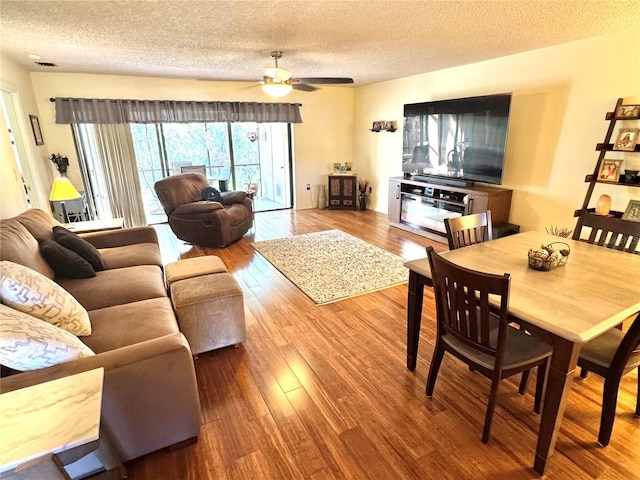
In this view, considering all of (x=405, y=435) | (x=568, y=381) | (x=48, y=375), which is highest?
(x=48, y=375)

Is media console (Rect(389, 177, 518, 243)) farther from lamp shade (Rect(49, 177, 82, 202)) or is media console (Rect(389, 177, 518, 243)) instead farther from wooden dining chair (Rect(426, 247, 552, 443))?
lamp shade (Rect(49, 177, 82, 202))

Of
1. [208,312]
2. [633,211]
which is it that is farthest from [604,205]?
[208,312]

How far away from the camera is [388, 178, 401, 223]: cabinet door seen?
557cm

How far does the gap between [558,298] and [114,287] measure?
8.66 ft

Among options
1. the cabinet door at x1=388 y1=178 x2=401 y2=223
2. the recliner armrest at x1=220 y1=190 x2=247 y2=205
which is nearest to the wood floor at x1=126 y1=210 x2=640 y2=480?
the recliner armrest at x1=220 y1=190 x2=247 y2=205

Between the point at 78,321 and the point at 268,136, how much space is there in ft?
19.5

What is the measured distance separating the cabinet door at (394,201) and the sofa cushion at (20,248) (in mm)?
4577

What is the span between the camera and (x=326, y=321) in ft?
9.37

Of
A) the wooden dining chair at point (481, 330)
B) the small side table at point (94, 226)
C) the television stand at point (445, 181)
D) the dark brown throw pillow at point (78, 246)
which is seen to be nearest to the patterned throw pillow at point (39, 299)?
the dark brown throw pillow at point (78, 246)

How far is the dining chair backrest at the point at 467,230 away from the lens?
231 cm

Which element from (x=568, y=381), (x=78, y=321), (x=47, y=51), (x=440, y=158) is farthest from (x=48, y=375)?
(x=440, y=158)

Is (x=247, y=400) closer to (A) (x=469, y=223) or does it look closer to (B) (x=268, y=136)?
(A) (x=469, y=223)

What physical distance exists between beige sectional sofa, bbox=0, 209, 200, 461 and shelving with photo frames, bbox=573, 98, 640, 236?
323 cm

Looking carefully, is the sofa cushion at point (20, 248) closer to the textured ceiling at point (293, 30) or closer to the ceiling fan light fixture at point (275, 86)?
the textured ceiling at point (293, 30)
